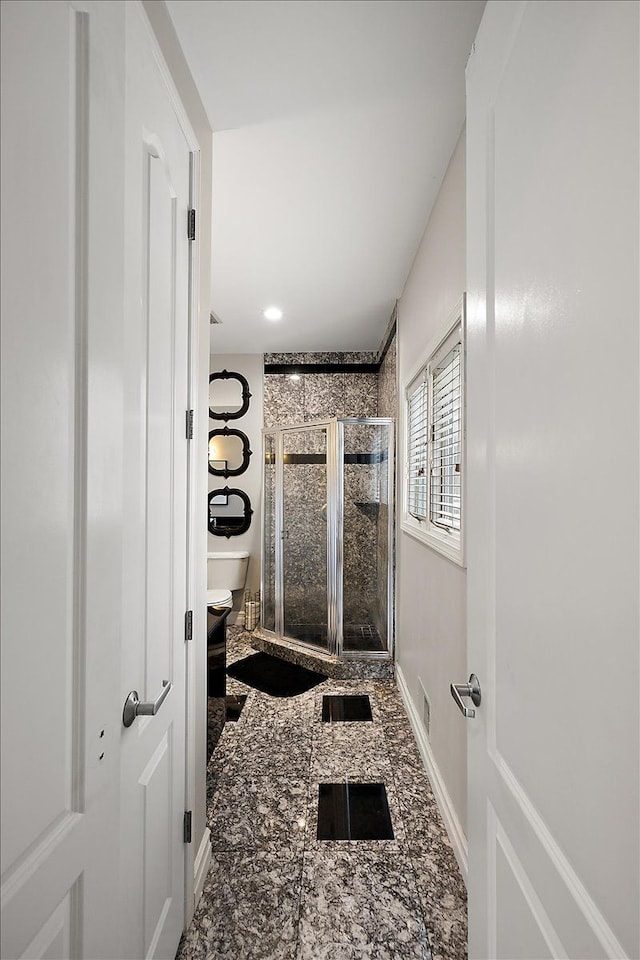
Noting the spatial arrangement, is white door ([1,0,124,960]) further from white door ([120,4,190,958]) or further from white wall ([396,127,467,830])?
white wall ([396,127,467,830])

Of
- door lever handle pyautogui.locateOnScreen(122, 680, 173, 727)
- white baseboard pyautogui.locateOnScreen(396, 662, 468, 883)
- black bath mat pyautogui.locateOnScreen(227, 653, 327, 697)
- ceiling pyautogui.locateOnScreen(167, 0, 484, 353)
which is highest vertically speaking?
ceiling pyautogui.locateOnScreen(167, 0, 484, 353)

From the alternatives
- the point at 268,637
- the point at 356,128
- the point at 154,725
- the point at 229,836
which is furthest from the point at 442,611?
the point at 268,637

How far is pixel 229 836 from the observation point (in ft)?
6.29

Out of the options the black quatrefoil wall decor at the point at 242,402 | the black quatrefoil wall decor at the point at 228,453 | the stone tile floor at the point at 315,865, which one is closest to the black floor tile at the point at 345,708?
the stone tile floor at the point at 315,865

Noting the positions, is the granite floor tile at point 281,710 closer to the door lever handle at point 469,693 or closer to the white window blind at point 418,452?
the white window blind at point 418,452

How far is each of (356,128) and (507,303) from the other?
54.4 inches

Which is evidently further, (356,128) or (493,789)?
(356,128)

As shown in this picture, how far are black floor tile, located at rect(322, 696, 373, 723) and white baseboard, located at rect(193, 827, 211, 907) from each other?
1229mm

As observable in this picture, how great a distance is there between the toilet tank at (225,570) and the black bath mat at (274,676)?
888mm

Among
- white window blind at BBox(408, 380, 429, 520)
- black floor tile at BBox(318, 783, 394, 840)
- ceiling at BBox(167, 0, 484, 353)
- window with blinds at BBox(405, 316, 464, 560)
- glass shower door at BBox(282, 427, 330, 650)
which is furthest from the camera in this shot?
glass shower door at BBox(282, 427, 330, 650)

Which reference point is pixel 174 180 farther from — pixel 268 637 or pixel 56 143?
pixel 268 637

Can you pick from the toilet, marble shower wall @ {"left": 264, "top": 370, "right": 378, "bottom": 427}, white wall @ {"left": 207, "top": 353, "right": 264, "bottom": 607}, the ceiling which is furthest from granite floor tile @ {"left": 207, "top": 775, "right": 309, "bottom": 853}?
marble shower wall @ {"left": 264, "top": 370, "right": 378, "bottom": 427}

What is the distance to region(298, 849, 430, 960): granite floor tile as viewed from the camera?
1.47 m

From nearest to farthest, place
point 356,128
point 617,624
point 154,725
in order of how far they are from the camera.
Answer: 1. point 617,624
2. point 154,725
3. point 356,128
